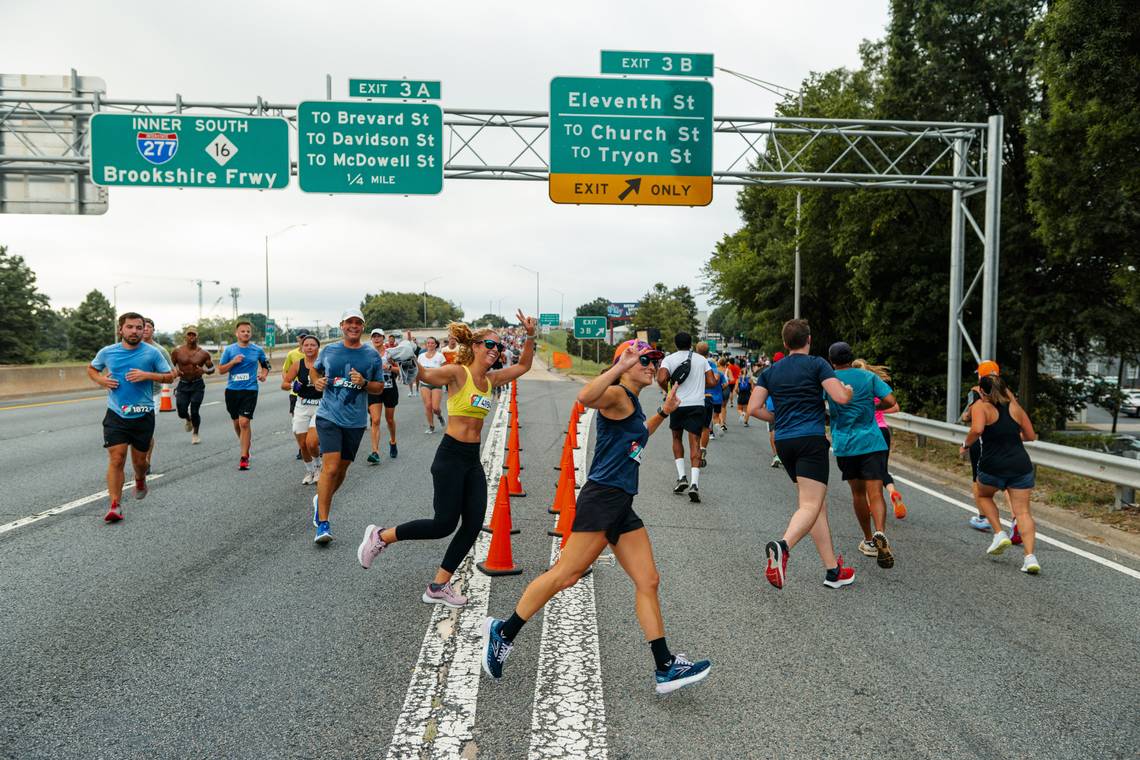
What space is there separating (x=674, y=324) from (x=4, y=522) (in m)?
84.4

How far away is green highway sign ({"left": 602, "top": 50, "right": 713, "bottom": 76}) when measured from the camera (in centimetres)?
1426

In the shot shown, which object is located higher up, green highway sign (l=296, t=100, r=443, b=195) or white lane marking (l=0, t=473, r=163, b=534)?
green highway sign (l=296, t=100, r=443, b=195)

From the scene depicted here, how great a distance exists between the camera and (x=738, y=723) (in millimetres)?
3656

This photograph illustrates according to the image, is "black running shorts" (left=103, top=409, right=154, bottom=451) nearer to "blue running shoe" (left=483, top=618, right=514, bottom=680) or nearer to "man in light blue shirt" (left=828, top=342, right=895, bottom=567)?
"blue running shoe" (left=483, top=618, right=514, bottom=680)

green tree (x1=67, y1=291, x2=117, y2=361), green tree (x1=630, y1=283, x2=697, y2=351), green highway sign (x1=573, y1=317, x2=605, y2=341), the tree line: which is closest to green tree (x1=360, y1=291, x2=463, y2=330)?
green tree (x1=67, y1=291, x2=117, y2=361)

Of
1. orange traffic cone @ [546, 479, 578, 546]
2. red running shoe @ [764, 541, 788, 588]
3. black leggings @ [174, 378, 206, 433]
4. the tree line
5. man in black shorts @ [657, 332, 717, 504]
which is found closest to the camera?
red running shoe @ [764, 541, 788, 588]

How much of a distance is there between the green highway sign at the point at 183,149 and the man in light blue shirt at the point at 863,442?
11949 mm

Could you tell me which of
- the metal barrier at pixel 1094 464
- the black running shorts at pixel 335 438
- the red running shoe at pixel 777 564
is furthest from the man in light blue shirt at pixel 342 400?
the metal barrier at pixel 1094 464

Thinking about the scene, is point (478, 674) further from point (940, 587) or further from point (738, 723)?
point (940, 587)

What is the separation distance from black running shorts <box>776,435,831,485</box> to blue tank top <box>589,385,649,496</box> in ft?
6.19

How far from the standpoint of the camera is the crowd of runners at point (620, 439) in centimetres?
420

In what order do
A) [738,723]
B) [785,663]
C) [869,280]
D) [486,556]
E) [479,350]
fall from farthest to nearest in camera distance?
[869,280] < [486,556] < [479,350] < [785,663] < [738,723]

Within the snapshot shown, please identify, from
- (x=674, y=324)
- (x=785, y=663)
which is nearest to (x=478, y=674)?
(x=785, y=663)

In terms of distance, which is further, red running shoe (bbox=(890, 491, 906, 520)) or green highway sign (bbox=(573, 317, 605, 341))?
green highway sign (bbox=(573, 317, 605, 341))
